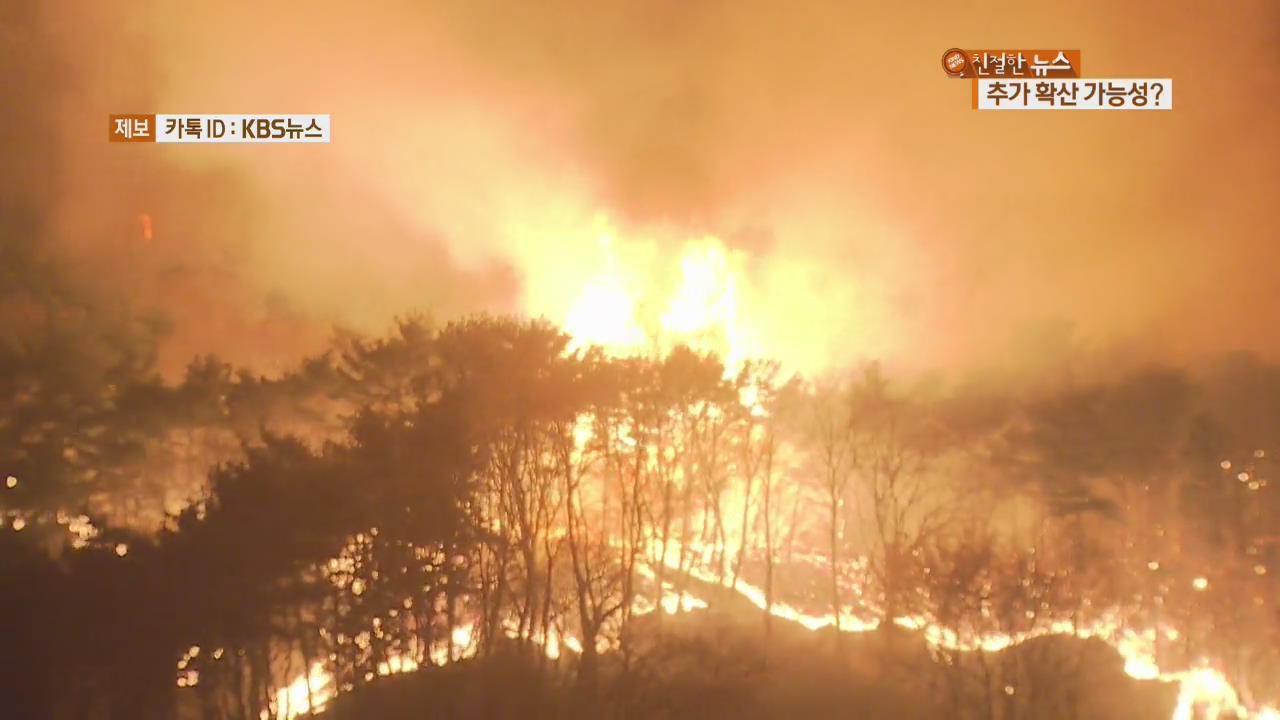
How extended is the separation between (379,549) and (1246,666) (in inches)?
1361

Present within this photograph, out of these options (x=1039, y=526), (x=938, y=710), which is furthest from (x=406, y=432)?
(x=1039, y=526)

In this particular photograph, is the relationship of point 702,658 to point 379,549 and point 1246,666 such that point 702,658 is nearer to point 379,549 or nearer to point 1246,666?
point 379,549

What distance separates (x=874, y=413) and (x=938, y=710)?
14080 millimetres

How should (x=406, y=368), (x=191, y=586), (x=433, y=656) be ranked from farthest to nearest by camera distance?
(x=406, y=368) → (x=433, y=656) → (x=191, y=586)

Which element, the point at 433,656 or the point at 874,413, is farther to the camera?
the point at 874,413

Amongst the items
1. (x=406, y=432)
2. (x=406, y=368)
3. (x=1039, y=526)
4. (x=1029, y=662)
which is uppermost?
(x=406, y=368)

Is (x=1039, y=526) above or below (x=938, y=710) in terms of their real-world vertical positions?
above

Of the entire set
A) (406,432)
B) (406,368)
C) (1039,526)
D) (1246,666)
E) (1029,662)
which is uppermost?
(406,368)

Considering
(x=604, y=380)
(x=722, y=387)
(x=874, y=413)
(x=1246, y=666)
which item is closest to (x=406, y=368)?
(x=604, y=380)

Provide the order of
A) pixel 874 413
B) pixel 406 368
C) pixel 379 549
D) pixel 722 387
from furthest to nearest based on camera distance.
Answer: pixel 874 413 → pixel 722 387 → pixel 406 368 → pixel 379 549

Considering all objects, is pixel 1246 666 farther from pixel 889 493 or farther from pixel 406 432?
pixel 406 432

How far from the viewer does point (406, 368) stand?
33.8 m

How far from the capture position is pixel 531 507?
111 feet

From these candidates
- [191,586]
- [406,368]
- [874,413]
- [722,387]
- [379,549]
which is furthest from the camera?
[874,413]
